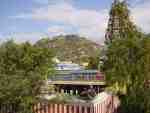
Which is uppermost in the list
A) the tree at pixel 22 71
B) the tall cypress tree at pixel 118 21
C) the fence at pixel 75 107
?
the tall cypress tree at pixel 118 21

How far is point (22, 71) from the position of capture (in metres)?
15.5

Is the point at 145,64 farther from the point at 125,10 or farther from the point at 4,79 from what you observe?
the point at 125,10

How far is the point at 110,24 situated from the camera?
99.7ft

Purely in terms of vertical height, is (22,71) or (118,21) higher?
(118,21)

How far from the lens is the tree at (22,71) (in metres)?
14.7

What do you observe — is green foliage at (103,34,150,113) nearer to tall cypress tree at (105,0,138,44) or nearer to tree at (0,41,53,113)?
tree at (0,41,53,113)

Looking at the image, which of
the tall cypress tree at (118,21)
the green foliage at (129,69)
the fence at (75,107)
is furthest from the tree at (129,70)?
the tall cypress tree at (118,21)

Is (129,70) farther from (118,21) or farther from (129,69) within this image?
(118,21)

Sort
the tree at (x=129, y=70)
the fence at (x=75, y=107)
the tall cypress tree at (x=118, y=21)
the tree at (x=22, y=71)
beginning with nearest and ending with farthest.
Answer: the tree at (x=22, y=71)
the fence at (x=75, y=107)
the tree at (x=129, y=70)
the tall cypress tree at (x=118, y=21)

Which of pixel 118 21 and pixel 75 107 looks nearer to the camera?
pixel 75 107

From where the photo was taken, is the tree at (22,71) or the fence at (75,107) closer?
the tree at (22,71)

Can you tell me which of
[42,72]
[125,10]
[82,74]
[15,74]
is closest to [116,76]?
[42,72]

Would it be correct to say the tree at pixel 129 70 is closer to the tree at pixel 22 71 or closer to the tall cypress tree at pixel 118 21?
the tree at pixel 22 71

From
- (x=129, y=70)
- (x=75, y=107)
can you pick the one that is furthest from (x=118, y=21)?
(x=75, y=107)
